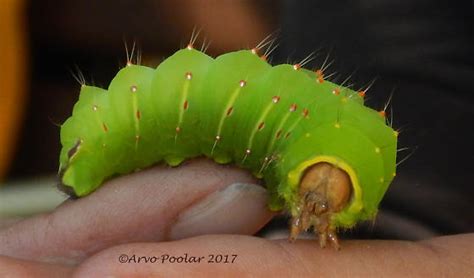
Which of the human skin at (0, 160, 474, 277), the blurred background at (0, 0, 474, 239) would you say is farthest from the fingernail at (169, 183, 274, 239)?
the blurred background at (0, 0, 474, 239)

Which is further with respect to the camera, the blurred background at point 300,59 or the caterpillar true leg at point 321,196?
the blurred background at point 300,59

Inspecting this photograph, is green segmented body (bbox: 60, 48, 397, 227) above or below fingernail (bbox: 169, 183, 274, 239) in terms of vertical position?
above

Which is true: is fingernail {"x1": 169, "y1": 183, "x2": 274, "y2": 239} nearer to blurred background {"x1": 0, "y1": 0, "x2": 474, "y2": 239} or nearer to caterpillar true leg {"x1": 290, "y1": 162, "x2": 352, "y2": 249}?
caterpillar true leg {"x1": 290, "y1": 162, "x2": 352, "y2": 249}

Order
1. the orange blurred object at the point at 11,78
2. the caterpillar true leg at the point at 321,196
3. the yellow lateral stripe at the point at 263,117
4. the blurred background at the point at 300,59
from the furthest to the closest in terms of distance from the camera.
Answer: the orange blurred object at the point at 11,78, the blurred background at the point at 300,59, the yellow lateral stripe at the point at 263,117, the caterpillar true leg at the point at 321,196

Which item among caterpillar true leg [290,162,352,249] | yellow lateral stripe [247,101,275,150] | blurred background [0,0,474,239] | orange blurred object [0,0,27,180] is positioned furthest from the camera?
orange blurred object [0,0,27,180]

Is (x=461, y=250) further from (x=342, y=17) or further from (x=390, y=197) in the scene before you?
(x=342, y=17)

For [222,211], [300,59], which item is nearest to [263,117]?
[222,211]

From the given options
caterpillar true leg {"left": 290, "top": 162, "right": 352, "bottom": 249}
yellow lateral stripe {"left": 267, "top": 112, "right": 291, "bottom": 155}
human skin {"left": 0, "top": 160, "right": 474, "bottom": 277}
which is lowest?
human skin {"left": 0, "top": 160, "right": 474, "bottom": 277}

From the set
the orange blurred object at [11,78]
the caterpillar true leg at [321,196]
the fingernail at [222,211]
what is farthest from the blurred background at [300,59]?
the caterpillar true leg at [321,196]

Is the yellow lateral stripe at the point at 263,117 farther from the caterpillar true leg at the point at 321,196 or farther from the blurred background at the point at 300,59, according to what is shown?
the blurred background at the point at 300,59
